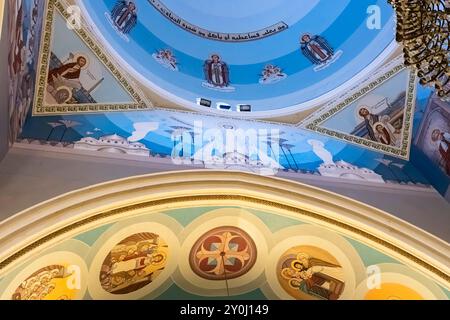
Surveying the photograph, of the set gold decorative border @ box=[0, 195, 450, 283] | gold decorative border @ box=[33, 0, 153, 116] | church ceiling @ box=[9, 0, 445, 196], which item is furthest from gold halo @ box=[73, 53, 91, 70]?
gold decorative border @ box=[0, 195, 450, 283]

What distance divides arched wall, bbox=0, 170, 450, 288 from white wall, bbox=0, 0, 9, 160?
93 cm

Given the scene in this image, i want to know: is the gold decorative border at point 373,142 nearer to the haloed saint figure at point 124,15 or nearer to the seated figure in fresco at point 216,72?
the seated figure in fresco at point 216,72

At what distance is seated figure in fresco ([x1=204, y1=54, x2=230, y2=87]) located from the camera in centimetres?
912

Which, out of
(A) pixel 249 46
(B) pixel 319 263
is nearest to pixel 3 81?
(B) pixel 319 263

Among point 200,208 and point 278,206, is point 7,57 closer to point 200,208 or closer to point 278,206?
point 200,208

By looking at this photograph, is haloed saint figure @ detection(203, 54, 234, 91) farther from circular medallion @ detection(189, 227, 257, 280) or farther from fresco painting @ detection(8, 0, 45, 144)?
fresco painting @ detection(8, 0, 45, 144)

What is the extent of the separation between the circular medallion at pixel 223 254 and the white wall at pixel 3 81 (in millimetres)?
2631

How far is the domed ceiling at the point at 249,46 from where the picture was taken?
8641 mm

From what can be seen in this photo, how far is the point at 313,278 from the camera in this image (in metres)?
7.82

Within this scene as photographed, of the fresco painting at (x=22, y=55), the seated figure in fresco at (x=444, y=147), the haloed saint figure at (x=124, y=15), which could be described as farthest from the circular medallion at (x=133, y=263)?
the seated figure in fresco at (x=444, y=147)

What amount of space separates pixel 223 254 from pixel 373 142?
2.72 metres

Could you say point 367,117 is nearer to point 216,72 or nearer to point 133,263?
point 216,72
